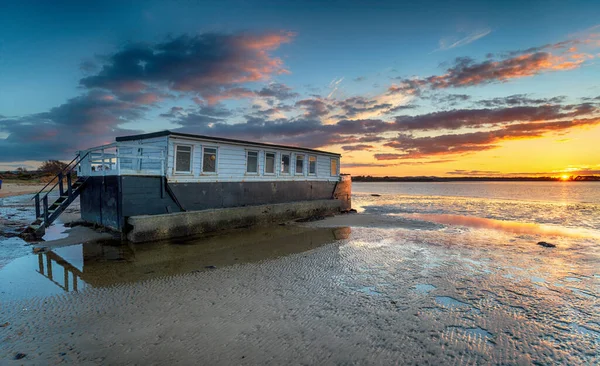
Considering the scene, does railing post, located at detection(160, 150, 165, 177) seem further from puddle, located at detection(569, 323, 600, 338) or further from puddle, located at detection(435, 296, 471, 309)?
puddle, located at detection(569, 323, 600, 338)

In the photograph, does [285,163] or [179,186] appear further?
[285,163]

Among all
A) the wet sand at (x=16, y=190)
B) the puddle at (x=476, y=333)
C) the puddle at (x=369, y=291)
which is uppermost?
the wet sand at (x=16, y=190)

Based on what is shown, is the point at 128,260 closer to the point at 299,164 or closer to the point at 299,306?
the point at 299,306

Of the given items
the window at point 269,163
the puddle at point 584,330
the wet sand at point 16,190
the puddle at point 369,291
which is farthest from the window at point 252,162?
the wet sand at point 16,190

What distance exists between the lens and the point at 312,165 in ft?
67.9

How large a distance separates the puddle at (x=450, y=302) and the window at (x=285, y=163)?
12883 mm

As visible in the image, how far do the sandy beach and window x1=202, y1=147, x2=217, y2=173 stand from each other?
432 cm

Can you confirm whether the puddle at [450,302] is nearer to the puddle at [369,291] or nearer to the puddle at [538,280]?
the puddle at [369,291]

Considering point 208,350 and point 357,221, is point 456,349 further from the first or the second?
point 357,221

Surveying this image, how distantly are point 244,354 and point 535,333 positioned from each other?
4.58 meters

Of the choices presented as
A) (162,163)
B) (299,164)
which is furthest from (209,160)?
(299,164)

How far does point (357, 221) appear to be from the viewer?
18047mm

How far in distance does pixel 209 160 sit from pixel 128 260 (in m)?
6.15

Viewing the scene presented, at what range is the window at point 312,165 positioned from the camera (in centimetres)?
2038
